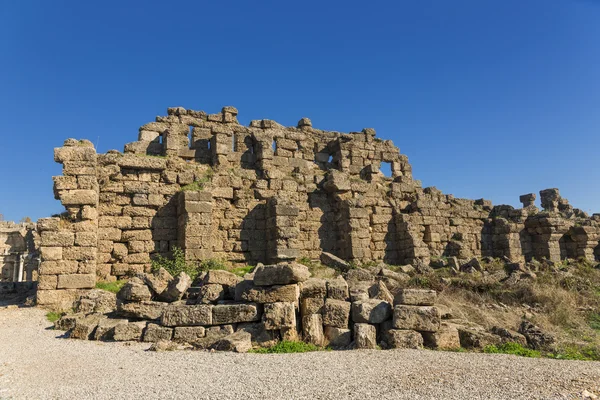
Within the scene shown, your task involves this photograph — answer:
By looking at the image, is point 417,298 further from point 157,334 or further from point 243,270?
point 243,270

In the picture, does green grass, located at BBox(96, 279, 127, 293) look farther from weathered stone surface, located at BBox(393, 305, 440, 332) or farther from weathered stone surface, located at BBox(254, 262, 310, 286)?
weathered stone surface, located at BBox(393, 305, 440, 332)

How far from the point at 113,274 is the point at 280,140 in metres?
7.52

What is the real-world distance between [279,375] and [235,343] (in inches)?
70.1

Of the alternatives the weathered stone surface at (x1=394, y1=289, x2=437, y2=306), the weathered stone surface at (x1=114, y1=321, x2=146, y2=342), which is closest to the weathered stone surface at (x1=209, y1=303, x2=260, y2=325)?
the weathered stone surface at (x1=114, y1=321, x2=146, y2=342)

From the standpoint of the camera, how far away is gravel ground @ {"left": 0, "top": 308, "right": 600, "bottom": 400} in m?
5.03

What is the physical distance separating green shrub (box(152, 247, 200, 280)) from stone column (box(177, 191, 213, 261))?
0.57 ft

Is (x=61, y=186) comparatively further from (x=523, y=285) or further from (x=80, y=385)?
(x=523, y=285)

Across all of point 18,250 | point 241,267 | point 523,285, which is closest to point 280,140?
point 241,267

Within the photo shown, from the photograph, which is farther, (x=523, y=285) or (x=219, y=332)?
(x=523, y=285)

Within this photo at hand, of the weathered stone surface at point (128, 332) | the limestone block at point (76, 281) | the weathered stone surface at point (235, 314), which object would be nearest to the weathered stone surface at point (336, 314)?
the weathered stone surface at point (235, 314)

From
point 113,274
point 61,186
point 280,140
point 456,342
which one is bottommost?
point 456,342

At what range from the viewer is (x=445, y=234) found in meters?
18.1

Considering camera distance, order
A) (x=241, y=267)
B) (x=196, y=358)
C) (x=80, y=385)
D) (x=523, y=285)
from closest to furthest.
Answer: (x=80, y=385)
(x=196, y=358)
(x=523, y=285)
(x=241, y=267)

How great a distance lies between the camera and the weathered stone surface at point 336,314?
7945mm
